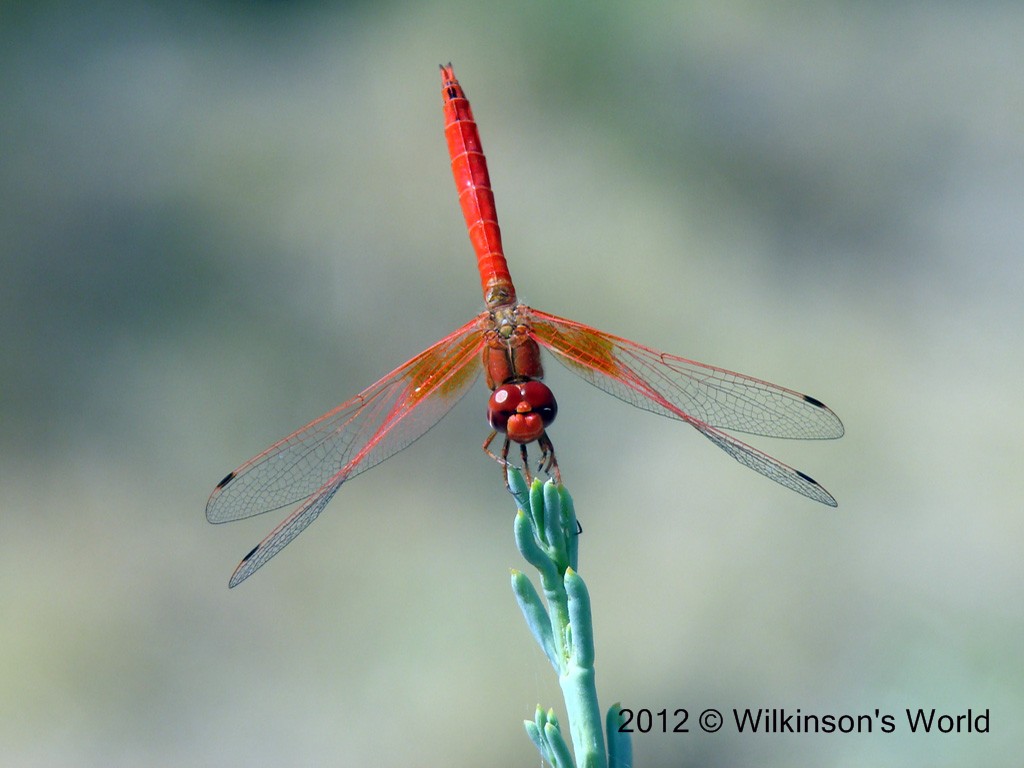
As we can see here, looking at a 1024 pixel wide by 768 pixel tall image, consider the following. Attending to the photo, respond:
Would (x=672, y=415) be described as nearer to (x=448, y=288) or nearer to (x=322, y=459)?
(x=322, y=459)

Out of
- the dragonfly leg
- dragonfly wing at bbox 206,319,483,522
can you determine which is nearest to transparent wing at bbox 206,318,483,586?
dragonfly wing at bbox 206,319,483,522

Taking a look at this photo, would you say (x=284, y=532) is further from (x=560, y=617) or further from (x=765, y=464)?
(x=765, y=464)

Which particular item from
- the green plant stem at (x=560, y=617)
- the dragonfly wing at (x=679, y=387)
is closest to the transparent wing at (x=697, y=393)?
the dragonfly wing at (x=679, y=387)

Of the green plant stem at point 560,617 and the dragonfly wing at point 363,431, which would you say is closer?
the green plant stem at point 560,617

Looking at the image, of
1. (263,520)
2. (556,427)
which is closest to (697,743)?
(556,427)

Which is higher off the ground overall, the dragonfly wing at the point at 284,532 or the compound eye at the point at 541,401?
the compound eye at the point at 541,401

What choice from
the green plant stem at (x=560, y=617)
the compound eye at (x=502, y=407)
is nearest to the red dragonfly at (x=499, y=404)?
the compound eye at (x=502, y=407)

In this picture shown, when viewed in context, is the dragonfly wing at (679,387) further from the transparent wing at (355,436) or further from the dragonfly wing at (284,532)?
the dragonfly wing at (284,532)

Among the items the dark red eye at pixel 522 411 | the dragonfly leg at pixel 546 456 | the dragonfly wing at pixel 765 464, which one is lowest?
the dragonfly wing at pixel 765 464
